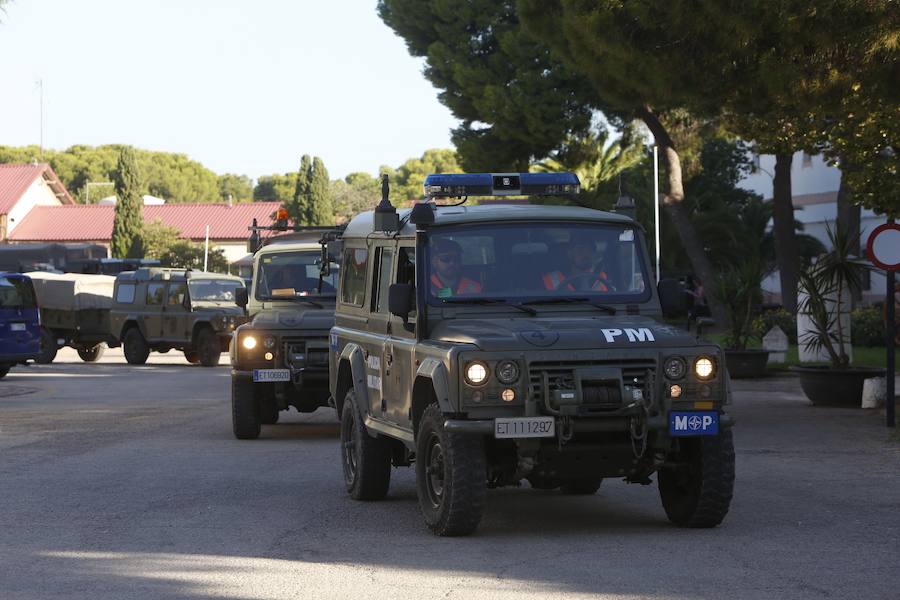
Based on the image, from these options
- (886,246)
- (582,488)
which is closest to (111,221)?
(886,246)

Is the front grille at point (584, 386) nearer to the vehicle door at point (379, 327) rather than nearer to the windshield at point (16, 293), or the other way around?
the vehicle door at point (379, 327)

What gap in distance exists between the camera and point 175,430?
18.2 meters

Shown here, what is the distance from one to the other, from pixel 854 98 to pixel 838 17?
1.96m

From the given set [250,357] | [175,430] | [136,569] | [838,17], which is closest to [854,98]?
[838,17]

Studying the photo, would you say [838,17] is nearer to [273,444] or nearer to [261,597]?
[273,444]

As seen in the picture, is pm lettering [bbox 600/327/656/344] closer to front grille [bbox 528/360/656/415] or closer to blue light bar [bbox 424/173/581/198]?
front grille [bbox 528/360/656/415]

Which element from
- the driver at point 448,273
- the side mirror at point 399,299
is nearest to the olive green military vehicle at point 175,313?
the driver at point 448,273

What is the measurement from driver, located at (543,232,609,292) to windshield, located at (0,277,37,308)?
20.1 m

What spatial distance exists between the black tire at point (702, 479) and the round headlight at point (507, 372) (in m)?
1.30

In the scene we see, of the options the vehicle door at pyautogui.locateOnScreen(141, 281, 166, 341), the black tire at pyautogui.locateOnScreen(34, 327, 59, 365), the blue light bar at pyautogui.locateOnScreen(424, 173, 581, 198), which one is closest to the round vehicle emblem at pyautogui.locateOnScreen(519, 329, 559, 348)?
the blue light bar at pyautogui.locateOnScreen(424, 173, 581, 198)

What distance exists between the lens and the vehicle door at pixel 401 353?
407 inches

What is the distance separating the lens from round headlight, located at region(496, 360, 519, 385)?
920 centimetres

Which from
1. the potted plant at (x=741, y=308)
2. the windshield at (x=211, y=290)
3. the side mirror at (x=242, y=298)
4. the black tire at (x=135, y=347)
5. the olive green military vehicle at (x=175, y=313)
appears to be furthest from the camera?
the black tire at (x=135, y=347)

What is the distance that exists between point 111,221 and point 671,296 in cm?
10194
